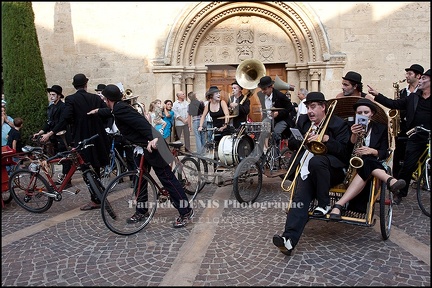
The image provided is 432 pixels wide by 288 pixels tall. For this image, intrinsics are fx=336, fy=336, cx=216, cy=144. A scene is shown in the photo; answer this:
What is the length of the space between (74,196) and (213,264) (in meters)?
3.64

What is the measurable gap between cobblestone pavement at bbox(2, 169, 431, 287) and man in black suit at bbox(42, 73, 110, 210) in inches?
32.7

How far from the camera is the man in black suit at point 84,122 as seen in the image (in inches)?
204

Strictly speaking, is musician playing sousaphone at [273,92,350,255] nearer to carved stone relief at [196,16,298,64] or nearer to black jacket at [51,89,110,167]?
black jacket at [51,89,110,167]

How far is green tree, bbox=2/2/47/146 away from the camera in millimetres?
9062

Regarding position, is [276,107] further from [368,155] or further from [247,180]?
[368,155]

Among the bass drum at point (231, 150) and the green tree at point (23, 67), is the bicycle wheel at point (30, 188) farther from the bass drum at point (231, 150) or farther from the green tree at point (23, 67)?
the green tree at point (23, 67)

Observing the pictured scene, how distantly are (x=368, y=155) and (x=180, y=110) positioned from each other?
659 centimetres

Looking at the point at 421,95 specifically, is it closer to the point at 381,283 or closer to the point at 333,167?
the point at 333,167

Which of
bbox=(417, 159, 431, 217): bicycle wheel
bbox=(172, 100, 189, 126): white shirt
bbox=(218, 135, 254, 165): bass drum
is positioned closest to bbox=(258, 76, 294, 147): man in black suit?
bbox=(218, 135, 254, 165): bass drum

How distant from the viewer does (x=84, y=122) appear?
17.3 ft

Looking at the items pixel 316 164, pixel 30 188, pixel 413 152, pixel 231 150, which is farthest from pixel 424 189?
pixel 30 188

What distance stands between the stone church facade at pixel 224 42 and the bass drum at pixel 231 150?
5262 mm

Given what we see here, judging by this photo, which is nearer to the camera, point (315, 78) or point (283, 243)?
point (283, 243)

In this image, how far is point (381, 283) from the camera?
298cm
